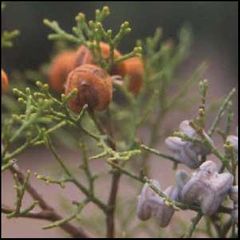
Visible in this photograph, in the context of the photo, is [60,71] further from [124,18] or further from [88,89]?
[124,18]

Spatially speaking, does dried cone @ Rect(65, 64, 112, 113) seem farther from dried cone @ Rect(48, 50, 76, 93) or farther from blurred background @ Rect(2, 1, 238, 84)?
blurred background @ Rect(2, 1, 238, 84)

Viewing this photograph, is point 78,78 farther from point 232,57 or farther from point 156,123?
point 232,57

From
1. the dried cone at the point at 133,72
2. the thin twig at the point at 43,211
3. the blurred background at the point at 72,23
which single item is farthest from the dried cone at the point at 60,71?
the blurred background at the point at 72,23

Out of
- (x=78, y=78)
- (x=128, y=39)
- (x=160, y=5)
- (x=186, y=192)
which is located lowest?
(x=186, y=192)

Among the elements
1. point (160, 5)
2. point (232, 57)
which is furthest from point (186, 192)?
point (232, 57)

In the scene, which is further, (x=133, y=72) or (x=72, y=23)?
(x=72, y=23)

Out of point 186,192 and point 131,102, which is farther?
point 131,102

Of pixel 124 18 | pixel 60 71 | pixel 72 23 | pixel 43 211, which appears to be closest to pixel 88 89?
pixel 43 211

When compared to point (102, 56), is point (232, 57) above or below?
above
